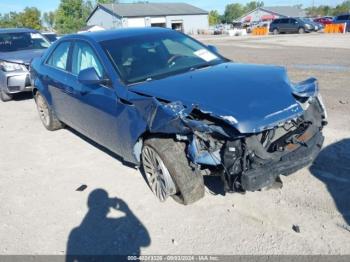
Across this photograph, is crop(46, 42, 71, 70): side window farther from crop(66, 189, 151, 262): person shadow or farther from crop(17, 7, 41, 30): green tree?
crop(17, 7, 41, 30): green tree

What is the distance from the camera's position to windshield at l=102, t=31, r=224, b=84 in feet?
14.1

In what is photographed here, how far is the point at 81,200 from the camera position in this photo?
168 inches

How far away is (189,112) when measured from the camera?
3375 mm

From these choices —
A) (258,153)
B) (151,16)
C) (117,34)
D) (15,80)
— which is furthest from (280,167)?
(151,16)

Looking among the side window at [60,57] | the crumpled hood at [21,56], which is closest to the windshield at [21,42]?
the crumpled hood at [21,56]

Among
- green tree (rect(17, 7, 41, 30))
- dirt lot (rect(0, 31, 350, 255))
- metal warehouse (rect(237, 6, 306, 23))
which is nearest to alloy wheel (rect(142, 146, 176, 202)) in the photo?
dirt lot (rect(0, 31, 350, 255))

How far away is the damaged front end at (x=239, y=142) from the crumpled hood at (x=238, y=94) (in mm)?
47

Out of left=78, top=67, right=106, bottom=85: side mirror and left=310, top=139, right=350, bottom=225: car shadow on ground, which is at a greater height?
left=78, top=67, right=106, bottom=85: side mirror

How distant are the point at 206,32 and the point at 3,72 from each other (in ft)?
190

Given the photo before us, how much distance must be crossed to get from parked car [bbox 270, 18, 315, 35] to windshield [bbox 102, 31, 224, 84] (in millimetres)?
35647

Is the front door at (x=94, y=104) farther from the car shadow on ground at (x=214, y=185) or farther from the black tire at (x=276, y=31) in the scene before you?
the black tire at (x=276, y=31)

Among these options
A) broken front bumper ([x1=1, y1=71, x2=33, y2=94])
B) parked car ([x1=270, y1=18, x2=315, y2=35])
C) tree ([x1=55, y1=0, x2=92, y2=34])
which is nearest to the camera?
broken front bumper ([x1=1, y1=71, x2=33, y2=94])

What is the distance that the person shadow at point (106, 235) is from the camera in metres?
3.33

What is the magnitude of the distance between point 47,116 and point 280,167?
473 cm
